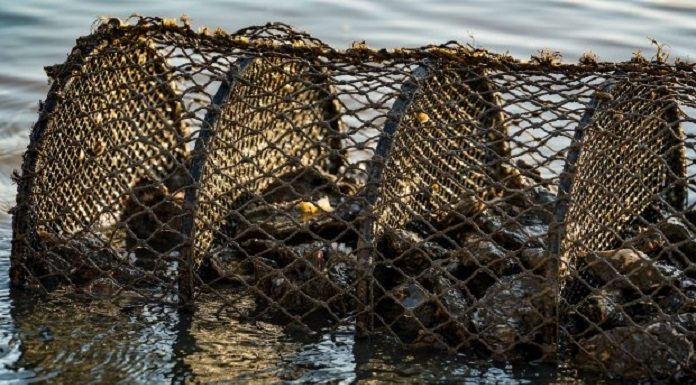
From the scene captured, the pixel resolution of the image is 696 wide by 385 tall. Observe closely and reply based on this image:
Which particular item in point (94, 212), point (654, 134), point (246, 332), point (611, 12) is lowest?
point (246, 332)

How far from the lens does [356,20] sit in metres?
12.4

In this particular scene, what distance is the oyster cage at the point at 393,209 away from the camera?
4922 millimetres

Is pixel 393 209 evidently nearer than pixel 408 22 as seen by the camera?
Yes

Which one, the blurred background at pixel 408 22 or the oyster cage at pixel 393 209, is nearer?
the oyster cage at pixel 393 209

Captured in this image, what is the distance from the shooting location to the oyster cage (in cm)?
492

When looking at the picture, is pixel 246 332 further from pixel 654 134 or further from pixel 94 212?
pixel 654 134

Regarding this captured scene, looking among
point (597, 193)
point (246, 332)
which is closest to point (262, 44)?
point (246, 332)

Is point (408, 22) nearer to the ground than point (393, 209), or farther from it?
farther from it

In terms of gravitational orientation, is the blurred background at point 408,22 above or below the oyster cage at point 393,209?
above

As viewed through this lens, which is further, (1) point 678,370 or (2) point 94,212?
(2) point 94,212

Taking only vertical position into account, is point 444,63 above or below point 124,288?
above

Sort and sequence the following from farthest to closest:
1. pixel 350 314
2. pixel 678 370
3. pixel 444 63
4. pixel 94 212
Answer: pixel 94 212 → pixel 350 314 → pixel 444 63 → pixel 678 370

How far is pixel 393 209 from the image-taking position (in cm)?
578

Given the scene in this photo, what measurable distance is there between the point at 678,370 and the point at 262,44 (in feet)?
7.06
